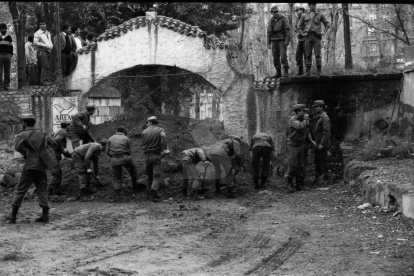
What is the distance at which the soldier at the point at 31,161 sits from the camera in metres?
12.6

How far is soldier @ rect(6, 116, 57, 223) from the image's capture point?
12.6m

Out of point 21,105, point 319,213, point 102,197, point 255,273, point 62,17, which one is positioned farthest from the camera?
point 62,17

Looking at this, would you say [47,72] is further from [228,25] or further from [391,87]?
[391,87]

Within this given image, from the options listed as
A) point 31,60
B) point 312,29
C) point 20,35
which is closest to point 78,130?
point 31,60

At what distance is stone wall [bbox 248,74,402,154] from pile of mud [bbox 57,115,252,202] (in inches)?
53.5

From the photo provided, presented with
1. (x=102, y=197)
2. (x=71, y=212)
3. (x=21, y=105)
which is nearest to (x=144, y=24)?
(x=21, y=105)

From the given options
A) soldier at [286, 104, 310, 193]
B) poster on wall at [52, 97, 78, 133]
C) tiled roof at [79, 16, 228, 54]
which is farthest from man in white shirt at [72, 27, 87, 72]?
soldier at [286, 104, 310, 193]

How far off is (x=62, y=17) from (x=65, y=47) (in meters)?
5.97

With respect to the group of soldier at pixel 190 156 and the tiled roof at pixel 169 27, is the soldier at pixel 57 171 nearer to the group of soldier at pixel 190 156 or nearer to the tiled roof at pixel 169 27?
the group of soldier at pixel 190 156

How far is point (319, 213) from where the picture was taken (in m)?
13.3

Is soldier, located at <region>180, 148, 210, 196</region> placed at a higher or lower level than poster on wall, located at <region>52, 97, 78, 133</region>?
lower

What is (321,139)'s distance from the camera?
56.0 feet

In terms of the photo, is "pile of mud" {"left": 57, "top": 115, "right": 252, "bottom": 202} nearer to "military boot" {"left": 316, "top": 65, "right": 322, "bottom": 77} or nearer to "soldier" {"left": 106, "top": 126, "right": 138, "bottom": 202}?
"soldier" {"left": 106, "top": 126, "right": 138, "bottom": 202}

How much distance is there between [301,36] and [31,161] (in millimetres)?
9932
